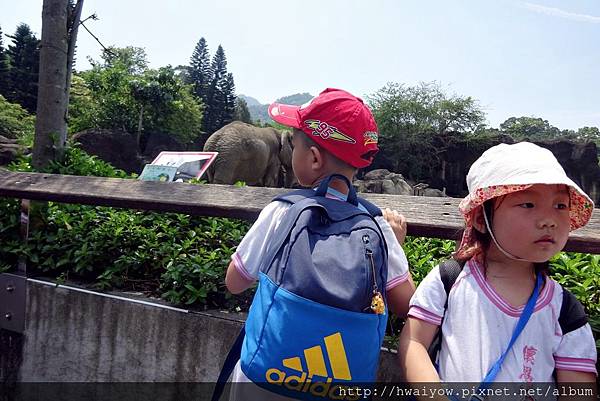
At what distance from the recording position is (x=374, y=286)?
50.6 inches

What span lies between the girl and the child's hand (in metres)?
0.24

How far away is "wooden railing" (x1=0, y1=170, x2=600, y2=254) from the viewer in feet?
5.61

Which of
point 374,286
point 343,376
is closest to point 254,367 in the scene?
point 343,376

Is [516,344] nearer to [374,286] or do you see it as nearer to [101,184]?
[374,286]

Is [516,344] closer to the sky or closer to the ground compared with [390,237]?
closer to the ground

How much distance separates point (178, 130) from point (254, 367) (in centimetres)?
2668

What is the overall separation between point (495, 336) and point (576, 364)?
0.21 meters

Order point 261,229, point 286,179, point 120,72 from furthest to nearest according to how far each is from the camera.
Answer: point 120,72, point 286,179, point 261,229

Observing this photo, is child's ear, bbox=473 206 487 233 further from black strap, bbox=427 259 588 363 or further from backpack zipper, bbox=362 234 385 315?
backpack zipper, bbox=362 234 385 315

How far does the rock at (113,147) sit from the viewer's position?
16.5 m

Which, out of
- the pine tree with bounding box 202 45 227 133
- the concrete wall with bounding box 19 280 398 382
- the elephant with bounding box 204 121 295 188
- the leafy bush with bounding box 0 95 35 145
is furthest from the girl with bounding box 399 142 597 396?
the pine tree with bounding box 202 45 227 133

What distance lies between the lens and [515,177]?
1334mm

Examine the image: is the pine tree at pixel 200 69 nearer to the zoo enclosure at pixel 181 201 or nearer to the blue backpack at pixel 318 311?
the zoo enclosure at pixel 181 201

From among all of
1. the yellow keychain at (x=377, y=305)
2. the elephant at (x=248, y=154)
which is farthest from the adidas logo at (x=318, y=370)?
the elephant at (x=248, y=154)
